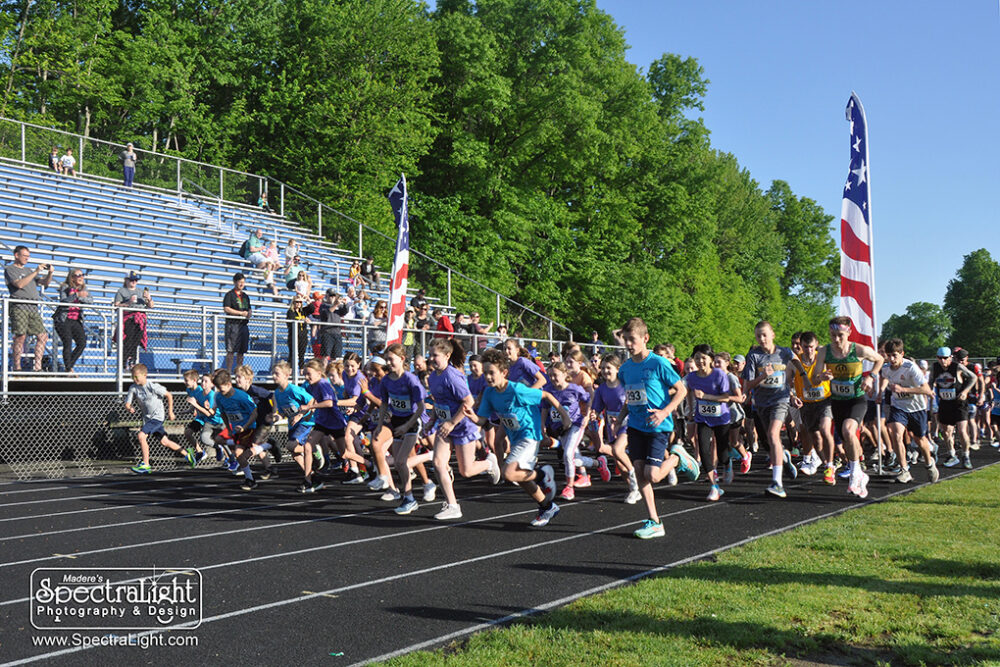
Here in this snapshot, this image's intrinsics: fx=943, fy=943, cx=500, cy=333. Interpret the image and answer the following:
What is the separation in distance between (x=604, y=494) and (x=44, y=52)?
37275 millimetres

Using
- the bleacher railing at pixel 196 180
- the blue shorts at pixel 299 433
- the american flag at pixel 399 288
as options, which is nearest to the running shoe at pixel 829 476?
the american flag at pixel 399 288

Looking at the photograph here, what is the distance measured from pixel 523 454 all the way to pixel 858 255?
4984 millimetres

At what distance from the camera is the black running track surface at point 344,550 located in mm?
5660

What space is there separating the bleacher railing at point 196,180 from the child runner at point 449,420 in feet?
49.4

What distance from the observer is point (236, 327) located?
16781 mm

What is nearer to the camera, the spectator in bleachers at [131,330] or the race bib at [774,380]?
the race bib at [774,380]

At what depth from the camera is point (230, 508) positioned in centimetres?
1138

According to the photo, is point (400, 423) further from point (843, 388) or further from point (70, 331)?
point (70, 331)

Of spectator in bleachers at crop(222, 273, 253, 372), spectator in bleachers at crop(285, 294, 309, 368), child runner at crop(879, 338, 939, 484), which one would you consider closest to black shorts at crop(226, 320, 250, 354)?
spectator in bleachers at crop(222, 273, 253, 372)

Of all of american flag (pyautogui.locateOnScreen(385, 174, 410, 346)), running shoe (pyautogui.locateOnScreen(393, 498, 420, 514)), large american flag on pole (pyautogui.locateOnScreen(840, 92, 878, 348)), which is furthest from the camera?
american flag (pyautogui.locateOnScreen(385, 174, 410, 346))

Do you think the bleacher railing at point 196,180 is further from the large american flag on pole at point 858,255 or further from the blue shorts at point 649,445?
the blue shorts at point 649,445

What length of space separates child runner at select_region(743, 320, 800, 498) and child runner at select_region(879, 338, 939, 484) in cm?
142

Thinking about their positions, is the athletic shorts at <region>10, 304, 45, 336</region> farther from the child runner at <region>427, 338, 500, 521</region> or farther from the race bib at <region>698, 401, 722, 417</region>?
the race bib at <region>698, 401, 722, 417</region>

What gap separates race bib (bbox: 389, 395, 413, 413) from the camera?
11.1 metres
